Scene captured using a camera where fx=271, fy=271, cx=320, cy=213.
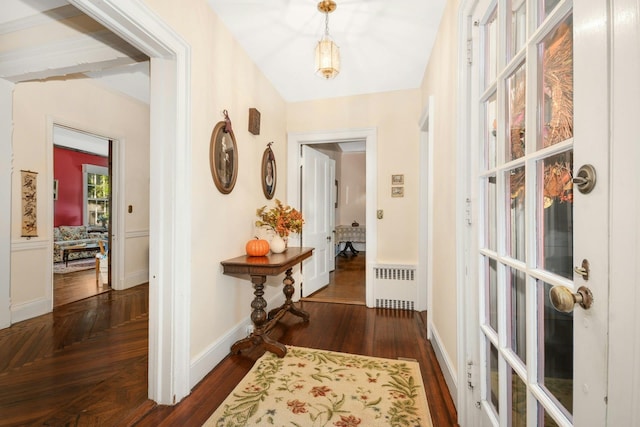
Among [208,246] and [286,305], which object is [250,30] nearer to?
[208,246]

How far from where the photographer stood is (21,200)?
2.98 metres

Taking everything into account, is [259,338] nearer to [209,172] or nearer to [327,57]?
[209,172]

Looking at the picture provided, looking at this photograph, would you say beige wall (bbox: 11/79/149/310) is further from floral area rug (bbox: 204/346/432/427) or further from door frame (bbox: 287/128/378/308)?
floral area rug (bbox: 204/346/432/427)

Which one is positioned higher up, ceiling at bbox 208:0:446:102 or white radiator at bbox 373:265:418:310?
ceiling at bbox 208:0:446:102

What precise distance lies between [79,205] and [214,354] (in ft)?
25.8

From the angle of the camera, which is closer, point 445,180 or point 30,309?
point 445,180

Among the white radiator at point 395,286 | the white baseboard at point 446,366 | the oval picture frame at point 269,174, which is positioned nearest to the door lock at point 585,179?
the white baseboard at point 446,366

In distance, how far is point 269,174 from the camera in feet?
10.1

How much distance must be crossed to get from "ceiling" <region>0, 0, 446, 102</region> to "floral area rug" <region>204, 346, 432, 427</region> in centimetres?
264

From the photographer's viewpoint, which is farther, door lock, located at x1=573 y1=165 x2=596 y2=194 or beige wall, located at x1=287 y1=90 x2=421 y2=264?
beige wall, located at x1=287 y1=90 x2=421 y2=264

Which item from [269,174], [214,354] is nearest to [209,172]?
[269,174]

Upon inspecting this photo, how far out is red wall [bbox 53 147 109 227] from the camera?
22.4 ft

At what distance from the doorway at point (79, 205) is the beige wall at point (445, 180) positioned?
519 cm

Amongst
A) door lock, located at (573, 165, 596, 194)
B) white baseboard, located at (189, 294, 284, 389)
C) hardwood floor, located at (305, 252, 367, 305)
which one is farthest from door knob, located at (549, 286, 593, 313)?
hardwood floor, located at (305, 252, 367, 305)
